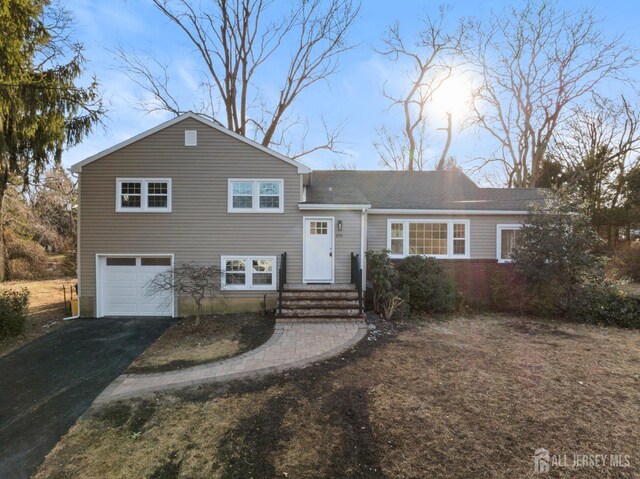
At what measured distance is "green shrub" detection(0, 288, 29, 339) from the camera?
274 inches

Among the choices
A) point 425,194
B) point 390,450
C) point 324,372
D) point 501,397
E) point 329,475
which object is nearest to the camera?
point 329,475

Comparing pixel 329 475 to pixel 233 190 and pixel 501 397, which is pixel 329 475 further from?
pixel 233 190

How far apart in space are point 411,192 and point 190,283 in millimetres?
8818

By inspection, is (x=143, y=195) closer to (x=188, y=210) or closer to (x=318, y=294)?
(x=188, y=210)

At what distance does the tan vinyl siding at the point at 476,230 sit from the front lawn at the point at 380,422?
5269 mm

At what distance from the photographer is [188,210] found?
9.28m

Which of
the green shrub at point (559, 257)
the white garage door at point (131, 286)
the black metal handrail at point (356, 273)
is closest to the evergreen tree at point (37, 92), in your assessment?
the white garage door at point (131, 286)

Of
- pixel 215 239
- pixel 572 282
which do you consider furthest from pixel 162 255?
pixel 572 282

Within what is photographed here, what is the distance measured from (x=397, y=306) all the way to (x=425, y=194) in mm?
5336

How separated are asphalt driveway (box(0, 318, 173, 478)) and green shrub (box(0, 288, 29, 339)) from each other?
65 centimetres

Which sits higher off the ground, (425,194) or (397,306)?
(425,194)

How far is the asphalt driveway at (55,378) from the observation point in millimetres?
3514

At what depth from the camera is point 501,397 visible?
419 centimetres

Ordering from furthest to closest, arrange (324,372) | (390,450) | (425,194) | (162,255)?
1. (425,194)
2. (162,255)
3. (324,372)
4. (390,450)
